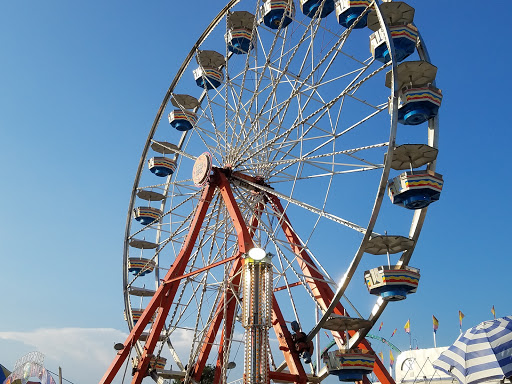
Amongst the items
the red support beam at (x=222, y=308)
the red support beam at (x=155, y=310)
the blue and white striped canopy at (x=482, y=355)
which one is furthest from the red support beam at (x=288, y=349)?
the blue and white striped canopy at (x=482, y=355)

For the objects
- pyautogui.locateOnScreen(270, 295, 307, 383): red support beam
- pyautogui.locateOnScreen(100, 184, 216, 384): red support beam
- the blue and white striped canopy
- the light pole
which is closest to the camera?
the light pole

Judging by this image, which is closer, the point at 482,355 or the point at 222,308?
the point at 482,355

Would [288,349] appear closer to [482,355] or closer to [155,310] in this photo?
[155,310]

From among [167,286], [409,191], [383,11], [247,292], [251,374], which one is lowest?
[251,374]

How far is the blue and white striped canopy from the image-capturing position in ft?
38.7

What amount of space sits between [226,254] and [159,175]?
6060mm

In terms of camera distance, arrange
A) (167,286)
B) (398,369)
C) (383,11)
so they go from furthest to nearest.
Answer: (398,369)
(167,286)
(383,11)

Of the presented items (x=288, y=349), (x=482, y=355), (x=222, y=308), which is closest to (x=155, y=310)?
(x=222, y=308)

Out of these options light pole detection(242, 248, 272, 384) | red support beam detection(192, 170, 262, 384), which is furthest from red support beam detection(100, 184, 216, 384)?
light pole detection(242, 248, 272, 384)

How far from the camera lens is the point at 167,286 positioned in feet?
59.8

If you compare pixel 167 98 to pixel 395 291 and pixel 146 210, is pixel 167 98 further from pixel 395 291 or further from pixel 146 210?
pixel 395 291

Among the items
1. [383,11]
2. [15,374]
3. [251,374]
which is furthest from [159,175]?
[251,374]

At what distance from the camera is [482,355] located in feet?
39.8

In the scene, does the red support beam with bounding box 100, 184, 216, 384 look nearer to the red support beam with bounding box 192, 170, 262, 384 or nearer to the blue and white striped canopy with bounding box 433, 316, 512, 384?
the red support beam with bounding box 192, 170, 262, 384
